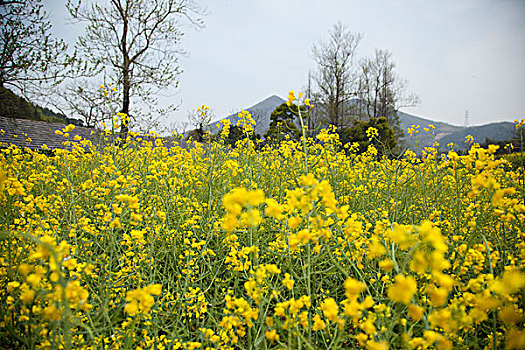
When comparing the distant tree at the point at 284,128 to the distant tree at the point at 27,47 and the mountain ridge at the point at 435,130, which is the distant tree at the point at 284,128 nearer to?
the mountain ridge at the point at 435,130

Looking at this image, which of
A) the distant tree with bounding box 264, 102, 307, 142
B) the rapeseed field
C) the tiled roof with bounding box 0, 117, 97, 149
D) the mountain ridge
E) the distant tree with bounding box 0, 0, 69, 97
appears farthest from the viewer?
the tiled roof with bounding box 0, 117, 97, 149

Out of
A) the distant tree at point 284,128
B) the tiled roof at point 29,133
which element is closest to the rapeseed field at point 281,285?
the distant tree at point 284,128

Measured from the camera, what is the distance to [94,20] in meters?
10.9

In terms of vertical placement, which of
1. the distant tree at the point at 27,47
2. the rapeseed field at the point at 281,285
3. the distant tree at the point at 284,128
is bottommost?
the rapeseed field at the point at 281,285

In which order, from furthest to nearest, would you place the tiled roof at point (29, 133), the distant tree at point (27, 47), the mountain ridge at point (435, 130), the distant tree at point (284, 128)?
the tiled roof at point (29, 133)
the distant tree at point (27, 47)
the mountain ridge at point (435, 130)
the distant tree at point (284, 128)

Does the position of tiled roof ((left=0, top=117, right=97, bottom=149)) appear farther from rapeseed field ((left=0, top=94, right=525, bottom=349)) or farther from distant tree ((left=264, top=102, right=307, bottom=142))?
rapeseed field ((left=0, top=94, right=525, bottom=349))

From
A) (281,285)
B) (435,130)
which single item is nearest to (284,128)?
(435,130)

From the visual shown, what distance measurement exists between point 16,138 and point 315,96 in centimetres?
1991

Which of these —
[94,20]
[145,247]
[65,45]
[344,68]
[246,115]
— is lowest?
[145,247]

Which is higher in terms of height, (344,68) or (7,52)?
(344,68)

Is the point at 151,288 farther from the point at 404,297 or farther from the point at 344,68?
the point at 344,68

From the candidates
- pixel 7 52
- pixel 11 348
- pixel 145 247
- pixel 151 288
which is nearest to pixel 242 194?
pixel 151 288

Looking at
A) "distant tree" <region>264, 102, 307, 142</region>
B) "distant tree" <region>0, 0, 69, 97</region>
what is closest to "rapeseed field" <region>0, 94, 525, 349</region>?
"distant tree" <region>264, 102, 307, 142</region>

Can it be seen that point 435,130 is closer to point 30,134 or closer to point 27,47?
point 27,47
